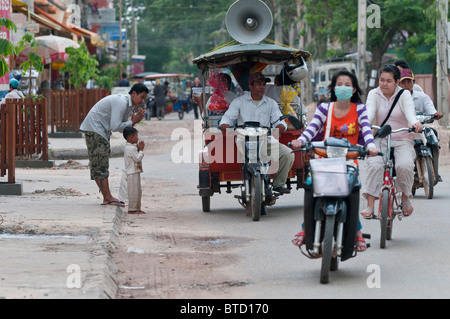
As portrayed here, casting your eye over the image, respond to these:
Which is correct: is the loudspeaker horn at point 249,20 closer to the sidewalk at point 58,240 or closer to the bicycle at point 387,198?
the sidewalk at point 58,240

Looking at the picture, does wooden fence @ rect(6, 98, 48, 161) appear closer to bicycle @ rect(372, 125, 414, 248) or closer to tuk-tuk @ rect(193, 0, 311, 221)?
tuk-tuk @ rect(193, 0, 311, 221)

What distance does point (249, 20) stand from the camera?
1388cm

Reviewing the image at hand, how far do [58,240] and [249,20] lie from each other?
18.8ft

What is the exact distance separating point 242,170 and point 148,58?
342 ft

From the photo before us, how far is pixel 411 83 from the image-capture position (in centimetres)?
1238

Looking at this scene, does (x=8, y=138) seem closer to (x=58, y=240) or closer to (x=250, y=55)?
(x=250, y=55)

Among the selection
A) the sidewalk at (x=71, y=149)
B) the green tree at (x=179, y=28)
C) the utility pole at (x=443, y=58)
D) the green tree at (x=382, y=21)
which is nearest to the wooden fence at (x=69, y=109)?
the sidewalk at (x=71, y=149)

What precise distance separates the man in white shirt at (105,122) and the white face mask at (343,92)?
4.48 metres

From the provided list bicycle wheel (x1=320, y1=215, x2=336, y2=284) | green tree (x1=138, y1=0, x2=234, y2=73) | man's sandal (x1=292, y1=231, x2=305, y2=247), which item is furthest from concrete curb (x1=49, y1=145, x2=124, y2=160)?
green tree (x1=138, y1=0, x2=234, y2=73)

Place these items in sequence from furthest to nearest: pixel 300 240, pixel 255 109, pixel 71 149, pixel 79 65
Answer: pixel 79 65, pixel 71 149, pixel 255 109, pixel 300 240

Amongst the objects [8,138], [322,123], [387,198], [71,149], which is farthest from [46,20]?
[322,123]

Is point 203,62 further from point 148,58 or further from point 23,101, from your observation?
point 148,58

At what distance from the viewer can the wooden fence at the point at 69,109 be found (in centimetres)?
2614

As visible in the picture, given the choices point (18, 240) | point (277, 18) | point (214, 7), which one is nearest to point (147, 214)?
point (18, 240)
